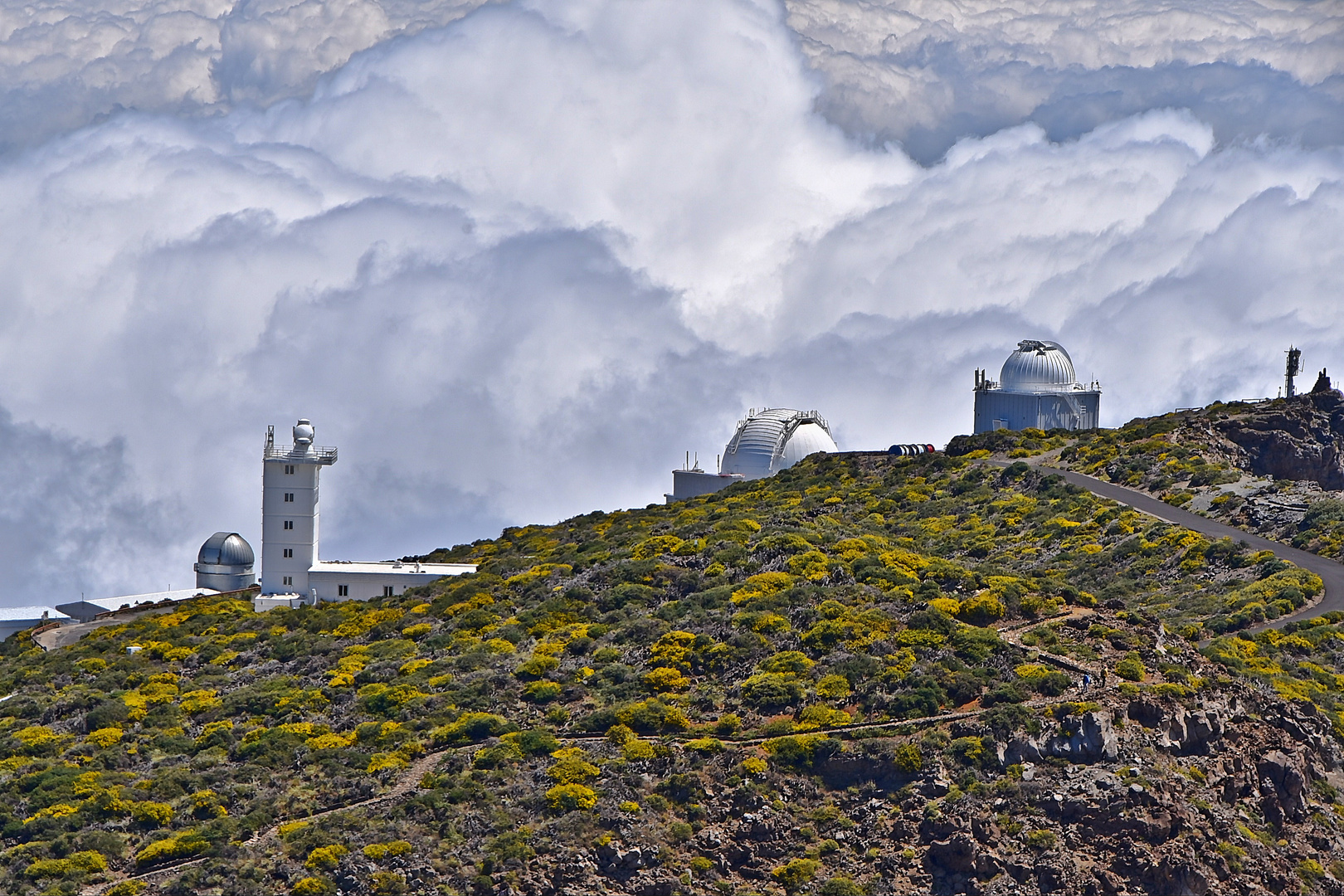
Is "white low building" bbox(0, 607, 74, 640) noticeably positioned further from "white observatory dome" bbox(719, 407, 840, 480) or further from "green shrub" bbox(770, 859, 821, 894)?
"green shrub" bbox(770, 859, 821, 894)

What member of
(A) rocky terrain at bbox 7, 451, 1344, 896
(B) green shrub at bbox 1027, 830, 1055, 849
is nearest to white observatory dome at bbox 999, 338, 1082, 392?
(A) rocky terrain at bbox 7, 451, 1344, 896

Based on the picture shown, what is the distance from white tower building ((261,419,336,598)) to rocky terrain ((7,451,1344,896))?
34.7 feet

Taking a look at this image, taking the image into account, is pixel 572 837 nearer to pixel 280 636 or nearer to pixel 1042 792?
pixel 1042 792

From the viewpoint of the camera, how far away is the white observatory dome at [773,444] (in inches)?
3905

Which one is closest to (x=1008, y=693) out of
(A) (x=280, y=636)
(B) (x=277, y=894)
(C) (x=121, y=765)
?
(B) (x=277, y=894)

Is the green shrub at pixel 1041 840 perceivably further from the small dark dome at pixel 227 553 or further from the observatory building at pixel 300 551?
the small dark dome at pixel 227 553

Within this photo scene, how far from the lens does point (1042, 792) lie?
41.4m

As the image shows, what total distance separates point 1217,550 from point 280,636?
38445mm

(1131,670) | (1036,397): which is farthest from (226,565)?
(1131,670)

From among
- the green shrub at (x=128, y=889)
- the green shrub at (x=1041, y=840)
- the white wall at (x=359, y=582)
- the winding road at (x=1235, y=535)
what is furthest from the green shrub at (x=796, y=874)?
the white wall at (x=359, y=582)

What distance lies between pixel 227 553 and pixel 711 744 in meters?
64.9

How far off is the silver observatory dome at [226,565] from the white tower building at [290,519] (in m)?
29.1

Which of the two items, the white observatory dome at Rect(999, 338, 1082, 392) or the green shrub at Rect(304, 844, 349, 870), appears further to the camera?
the white observatory dome at Rect(999, 338, 1082, 392)

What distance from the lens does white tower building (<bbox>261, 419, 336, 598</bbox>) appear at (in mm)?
73500
